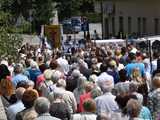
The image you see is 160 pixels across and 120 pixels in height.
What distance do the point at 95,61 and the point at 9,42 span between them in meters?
2.89

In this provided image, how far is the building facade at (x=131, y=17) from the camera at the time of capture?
6288cm

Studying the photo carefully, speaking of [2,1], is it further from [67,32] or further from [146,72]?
[67,32]

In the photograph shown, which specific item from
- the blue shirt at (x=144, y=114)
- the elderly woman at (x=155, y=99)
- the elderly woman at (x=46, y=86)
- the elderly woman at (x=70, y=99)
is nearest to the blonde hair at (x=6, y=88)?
the elderly woman at (x=46, y=86)

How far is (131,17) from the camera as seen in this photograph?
6662cm

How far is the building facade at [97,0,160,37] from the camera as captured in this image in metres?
62.9

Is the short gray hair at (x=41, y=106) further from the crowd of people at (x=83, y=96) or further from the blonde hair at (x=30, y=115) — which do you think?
the blonde hair at (x=30, y=115)

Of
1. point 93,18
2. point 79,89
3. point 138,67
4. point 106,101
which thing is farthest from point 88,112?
point 93,18

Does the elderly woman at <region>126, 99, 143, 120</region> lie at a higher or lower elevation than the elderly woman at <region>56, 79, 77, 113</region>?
higher

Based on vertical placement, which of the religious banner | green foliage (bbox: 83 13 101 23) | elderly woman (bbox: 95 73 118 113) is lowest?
green foliage (bbox: 83 13 101 23)

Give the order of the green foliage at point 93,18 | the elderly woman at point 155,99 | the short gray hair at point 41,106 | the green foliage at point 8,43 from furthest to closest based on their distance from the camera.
A: 1. the green foliage at point 93,18
2. the green foliage at point 8,43
3. the elderly woman at point 155,99
4. the short gray hair at point 41,106

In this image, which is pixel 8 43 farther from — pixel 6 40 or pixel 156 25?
pixel 156 25

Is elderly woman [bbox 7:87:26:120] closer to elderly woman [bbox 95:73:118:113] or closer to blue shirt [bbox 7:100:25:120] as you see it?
blue shirt [bbox 7:100:25:120]

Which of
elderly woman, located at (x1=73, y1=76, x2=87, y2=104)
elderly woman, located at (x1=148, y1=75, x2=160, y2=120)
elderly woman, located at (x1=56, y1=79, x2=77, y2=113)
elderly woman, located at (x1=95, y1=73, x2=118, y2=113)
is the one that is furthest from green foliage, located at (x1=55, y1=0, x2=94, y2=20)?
elderly woman, located at (x1=148, y1=75, x2=160, y2=120)

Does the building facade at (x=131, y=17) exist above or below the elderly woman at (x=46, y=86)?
below
